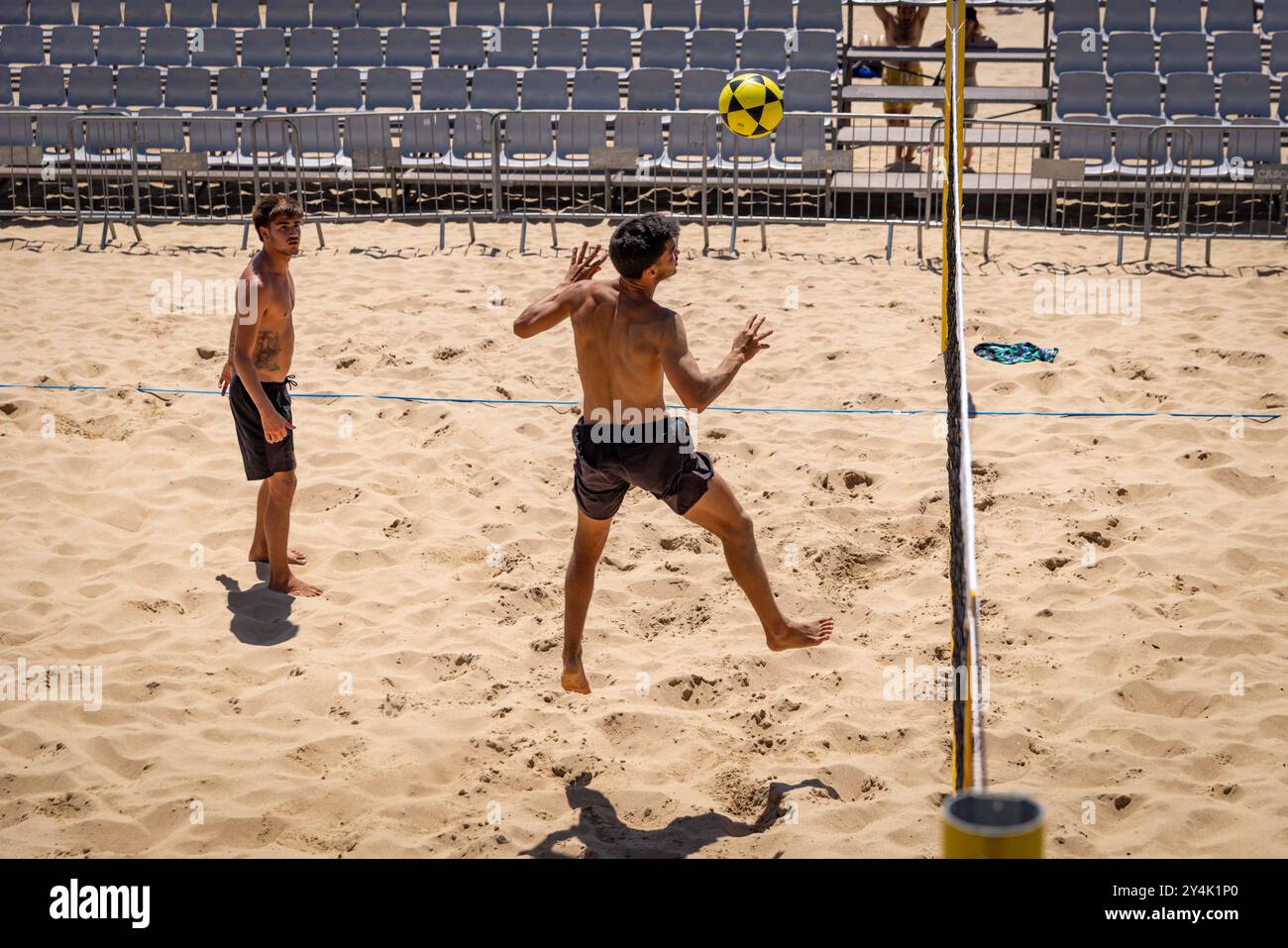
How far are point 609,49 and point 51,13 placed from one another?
7295mm

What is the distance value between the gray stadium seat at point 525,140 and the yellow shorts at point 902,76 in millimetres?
3963

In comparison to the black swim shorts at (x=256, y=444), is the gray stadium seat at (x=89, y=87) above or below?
above

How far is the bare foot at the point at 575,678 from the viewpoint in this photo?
5.09 m

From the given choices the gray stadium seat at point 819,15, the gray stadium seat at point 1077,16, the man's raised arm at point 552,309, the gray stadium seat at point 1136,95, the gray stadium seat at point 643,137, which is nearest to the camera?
the man's raised arm at point 552,309

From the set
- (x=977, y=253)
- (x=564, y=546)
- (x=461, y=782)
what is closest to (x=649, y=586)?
(x=564, y=546)

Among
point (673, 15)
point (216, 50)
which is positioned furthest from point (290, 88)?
point (673, 15)

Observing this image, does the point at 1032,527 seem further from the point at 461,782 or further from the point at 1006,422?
the point at 461,782

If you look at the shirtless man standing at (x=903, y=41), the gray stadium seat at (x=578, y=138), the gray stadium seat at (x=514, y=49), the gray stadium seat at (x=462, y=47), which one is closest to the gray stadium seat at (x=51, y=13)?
the gray stadium seat at (x=462, y=47)

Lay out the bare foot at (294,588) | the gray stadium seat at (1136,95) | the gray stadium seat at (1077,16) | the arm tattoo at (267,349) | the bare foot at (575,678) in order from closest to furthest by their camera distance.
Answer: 1. the bare foot at (575,678)
2. the arm tattoo at (267,349)
3. the bare foot at (294,588)
4. the gray stadium seat at (1136,95)
5. the gray stadium seat at (1077,16)

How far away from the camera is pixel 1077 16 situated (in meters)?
14.7

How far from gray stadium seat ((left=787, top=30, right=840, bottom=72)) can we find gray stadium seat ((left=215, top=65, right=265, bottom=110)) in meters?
6.02

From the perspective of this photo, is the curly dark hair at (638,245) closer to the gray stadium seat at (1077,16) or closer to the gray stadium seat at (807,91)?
the gray stadium seat at (807,91)

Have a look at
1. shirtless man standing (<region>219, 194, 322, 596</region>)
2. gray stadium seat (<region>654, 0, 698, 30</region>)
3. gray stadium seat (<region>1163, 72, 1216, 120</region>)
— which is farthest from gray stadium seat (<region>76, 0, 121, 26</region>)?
gray stadium seat (<region>1163, 72, 1216, 120</region>)

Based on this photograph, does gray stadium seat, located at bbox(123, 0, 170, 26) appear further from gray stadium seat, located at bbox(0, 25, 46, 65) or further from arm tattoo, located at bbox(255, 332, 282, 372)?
arm tattoo, located at bbox(255, 332, 282, 372)
